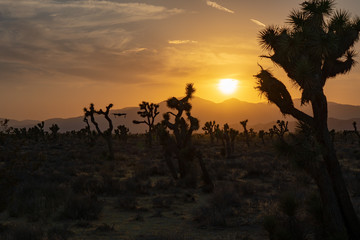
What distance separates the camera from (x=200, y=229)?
34.6 feet

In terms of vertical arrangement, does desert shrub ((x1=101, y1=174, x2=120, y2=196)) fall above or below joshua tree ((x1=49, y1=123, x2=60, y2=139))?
below

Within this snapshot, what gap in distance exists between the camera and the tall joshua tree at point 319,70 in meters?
7.66

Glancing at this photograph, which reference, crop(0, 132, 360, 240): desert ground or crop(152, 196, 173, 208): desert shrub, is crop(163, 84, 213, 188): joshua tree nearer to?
crop(0, 132, 360, 240): desert ground

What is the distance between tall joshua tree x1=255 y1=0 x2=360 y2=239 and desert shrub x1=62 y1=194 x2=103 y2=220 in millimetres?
7530

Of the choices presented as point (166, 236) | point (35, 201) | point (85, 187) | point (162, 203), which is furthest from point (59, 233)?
point (85, 187)

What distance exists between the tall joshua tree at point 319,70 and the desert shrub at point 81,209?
753 centimetres

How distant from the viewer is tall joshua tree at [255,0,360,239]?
25.1 ft

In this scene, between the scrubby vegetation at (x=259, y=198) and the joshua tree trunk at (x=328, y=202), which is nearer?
the joshua tree trunk at (x=328, y=202)

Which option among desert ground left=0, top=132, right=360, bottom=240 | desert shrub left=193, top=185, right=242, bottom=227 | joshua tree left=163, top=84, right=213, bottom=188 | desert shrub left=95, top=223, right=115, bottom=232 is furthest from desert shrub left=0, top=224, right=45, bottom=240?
joshua tree left=163, top=84, right=213, bottom=188

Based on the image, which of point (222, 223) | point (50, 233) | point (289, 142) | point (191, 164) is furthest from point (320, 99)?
point (191, 164)

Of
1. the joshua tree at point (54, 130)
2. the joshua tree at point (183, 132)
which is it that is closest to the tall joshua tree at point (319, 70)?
the joshua tree at point (183, 132)

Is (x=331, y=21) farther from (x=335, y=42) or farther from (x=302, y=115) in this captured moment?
(x=302, y=115)

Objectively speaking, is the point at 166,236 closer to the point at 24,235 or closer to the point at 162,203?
the point at 24,235

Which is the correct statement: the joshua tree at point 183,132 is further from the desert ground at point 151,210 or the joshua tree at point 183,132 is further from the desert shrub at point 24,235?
the desert shrub at point 24,235
